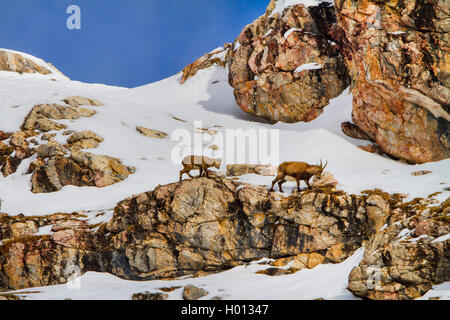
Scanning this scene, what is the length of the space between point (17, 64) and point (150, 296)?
88.0m

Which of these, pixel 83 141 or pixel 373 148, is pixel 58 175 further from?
pixel 373 148

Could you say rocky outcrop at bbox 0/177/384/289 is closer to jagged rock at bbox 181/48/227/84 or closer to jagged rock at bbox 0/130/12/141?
jagged rock at bbox 0/130/12/141

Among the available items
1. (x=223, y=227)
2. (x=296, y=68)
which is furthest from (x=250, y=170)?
(x=296, y=68)

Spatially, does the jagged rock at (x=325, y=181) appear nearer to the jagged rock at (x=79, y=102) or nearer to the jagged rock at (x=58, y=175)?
the jagged rock at (x=58, y=175)

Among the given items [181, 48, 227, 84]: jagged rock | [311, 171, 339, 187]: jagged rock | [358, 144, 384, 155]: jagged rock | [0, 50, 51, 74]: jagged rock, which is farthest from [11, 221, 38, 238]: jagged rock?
[0, 50, 51, 74]: jagged rock

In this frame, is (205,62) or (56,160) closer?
(56,160)

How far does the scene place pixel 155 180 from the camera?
3017cm

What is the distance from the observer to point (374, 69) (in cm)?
3297

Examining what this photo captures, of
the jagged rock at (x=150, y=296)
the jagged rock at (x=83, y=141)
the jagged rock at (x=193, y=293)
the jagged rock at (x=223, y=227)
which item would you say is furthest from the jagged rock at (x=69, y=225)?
the jagged rock at (x=83, y=141)

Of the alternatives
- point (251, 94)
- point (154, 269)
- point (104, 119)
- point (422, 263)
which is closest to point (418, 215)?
point (422, 263)

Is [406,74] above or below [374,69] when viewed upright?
below

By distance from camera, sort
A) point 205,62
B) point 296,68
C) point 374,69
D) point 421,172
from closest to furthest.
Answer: point 421,172 → point 374,69 → point 296,68 → point 205,62
